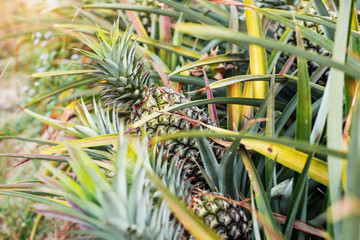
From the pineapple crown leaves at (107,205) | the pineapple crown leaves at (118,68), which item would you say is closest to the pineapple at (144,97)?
the pineapple crown leaves at (118,68)

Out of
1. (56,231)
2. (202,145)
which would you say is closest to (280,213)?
(202,145)

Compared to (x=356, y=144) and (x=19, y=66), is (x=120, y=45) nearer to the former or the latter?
(x=356, y=144)

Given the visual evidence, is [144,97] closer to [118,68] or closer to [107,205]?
[118,68]

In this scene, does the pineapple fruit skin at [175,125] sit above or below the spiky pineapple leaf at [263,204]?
above

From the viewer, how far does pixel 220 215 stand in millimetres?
648

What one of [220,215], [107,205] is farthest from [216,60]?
[107,205]

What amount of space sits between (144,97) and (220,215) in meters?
0.43

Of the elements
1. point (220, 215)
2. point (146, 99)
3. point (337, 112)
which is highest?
point (146, 99)

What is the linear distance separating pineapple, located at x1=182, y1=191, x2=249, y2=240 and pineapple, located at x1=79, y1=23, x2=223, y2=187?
0.17 metres

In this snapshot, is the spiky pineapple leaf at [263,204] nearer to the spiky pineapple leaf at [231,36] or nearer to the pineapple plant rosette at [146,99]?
the pineapple plant rosette at [146,99]

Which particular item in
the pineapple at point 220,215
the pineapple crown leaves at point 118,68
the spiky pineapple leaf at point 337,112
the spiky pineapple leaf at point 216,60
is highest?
the pineapple crown leaves at point 118,68

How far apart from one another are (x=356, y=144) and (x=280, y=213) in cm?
45

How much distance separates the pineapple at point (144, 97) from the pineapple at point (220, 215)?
0.17m

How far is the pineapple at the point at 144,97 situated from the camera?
2.80ft
